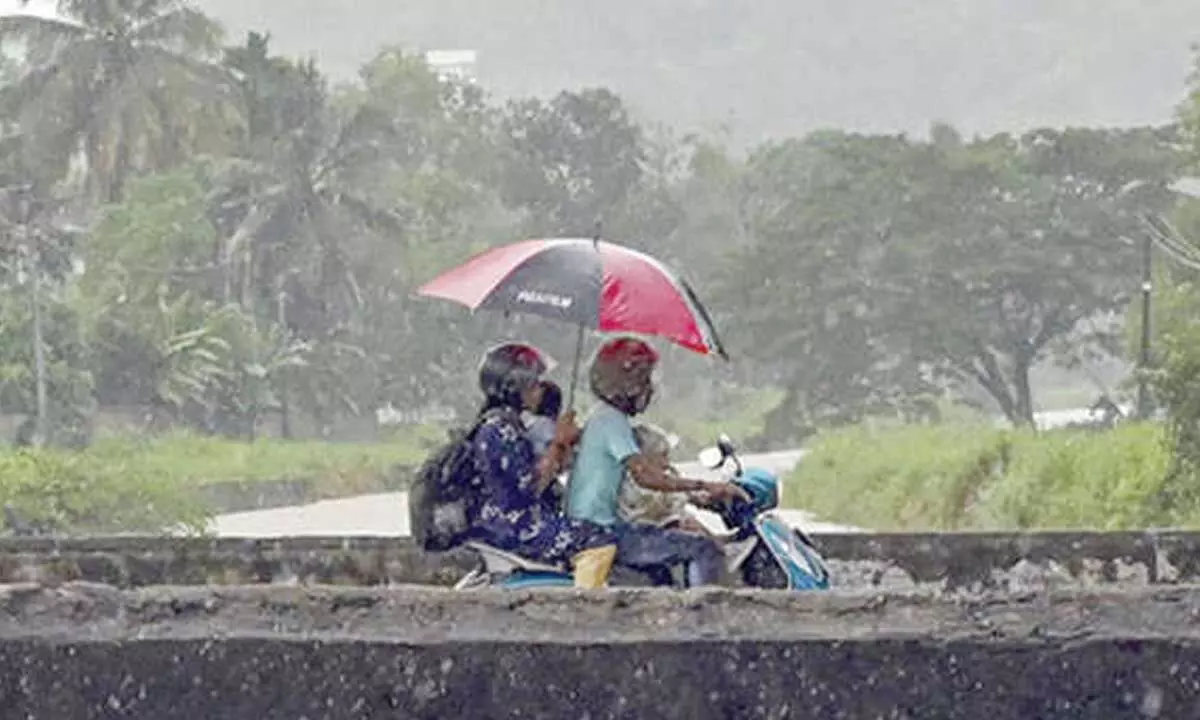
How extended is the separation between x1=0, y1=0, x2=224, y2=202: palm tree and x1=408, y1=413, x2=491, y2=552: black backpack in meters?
43.9

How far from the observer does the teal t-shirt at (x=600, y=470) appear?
426 cm

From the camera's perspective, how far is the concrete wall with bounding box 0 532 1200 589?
5.39 metres

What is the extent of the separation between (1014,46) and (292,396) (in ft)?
466

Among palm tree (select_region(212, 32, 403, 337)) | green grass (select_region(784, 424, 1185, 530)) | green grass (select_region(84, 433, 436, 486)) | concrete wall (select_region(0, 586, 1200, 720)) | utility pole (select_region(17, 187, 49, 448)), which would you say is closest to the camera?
concrete wall (select_region(0, 586, 1200, 720))

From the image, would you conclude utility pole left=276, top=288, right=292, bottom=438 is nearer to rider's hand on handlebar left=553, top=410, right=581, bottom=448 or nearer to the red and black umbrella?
the red and black umbrella

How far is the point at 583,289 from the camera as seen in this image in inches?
197

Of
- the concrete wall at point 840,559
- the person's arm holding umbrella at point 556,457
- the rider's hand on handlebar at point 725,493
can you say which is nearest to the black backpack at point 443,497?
the person's arm holding umbrella at point 556,457

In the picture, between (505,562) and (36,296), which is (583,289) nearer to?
(505,562)

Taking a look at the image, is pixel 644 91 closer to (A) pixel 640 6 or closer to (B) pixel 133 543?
(A) pixel 640 6

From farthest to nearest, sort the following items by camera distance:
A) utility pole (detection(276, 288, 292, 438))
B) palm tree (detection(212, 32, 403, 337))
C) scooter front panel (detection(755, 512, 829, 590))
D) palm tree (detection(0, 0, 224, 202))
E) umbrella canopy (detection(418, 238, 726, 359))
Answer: utility pole (detection(276, 288, 292, 438)), palm tree (detection(0, 0, 224, 202)), palm tree (detection(212, 32, 403, 337)), umbrella canopy (detection(418, 238, 726, 359)), scooter front panel (detection(755, 512, 829, 590))

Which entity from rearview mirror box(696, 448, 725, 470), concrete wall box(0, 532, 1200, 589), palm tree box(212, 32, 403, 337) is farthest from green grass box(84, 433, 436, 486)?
rearview mirror box(696, 448, 725, 470)

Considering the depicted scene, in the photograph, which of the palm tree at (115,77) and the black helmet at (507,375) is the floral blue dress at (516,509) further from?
the palm tree at (115,77)

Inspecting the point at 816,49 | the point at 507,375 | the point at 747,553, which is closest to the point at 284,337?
the point at 507,375

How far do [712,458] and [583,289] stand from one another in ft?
1.54
